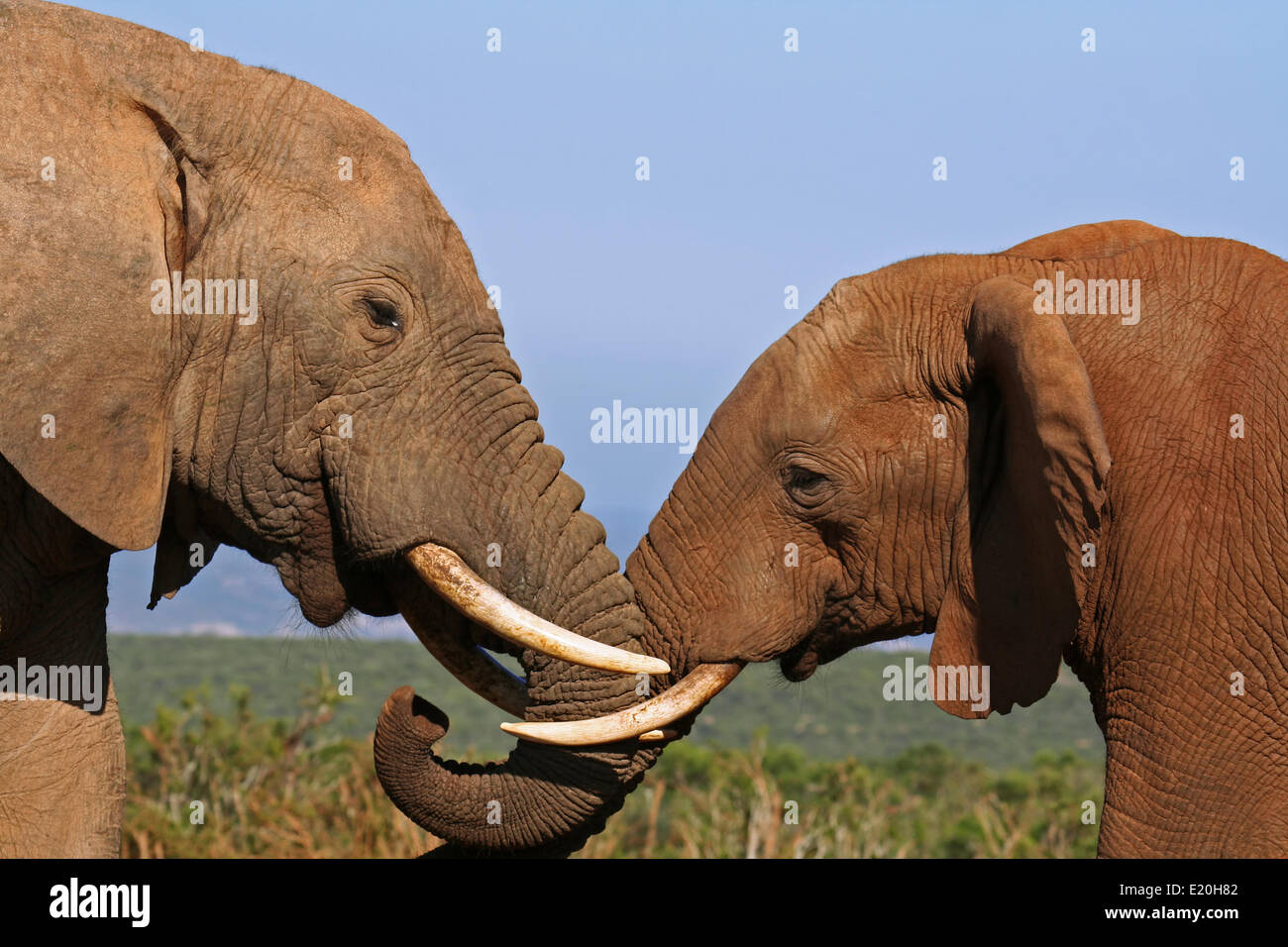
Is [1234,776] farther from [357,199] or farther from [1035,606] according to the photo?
[357,199]

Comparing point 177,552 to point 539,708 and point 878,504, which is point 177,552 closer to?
point 539,708

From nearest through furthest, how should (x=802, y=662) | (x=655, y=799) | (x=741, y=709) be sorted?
(x=802, y=662) → (x=655, y=799) → (x=741, y=709)

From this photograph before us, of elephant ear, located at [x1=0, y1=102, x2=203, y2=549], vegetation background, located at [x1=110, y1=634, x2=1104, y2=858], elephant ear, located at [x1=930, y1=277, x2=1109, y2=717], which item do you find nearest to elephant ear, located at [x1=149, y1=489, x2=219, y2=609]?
vegetation background, located at [x1=110, y1=634, x2=1104, y2=858]

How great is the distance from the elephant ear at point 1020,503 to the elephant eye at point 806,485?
0.47 metres

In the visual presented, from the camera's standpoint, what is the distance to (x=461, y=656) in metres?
5.57

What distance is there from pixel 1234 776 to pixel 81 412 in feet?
11.3

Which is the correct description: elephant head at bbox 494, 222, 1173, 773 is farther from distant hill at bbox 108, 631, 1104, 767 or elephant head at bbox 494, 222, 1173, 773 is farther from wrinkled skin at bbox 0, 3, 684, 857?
distant hill at bbox 108, 631, 1104, 767

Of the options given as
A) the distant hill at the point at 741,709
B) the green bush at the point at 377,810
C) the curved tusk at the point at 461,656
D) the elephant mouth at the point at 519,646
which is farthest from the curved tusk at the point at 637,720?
the distant hill at the point at 741,709

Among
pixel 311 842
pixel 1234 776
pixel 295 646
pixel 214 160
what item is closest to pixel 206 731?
pixel 311 842

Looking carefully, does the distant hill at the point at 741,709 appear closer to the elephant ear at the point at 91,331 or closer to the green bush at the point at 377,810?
the green bush at the point at 377,810

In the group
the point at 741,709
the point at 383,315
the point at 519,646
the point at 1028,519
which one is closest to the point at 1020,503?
the point at 1028,519

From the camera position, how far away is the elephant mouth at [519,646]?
521cm

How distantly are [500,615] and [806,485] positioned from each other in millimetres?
1189

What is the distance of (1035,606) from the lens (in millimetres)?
5391
